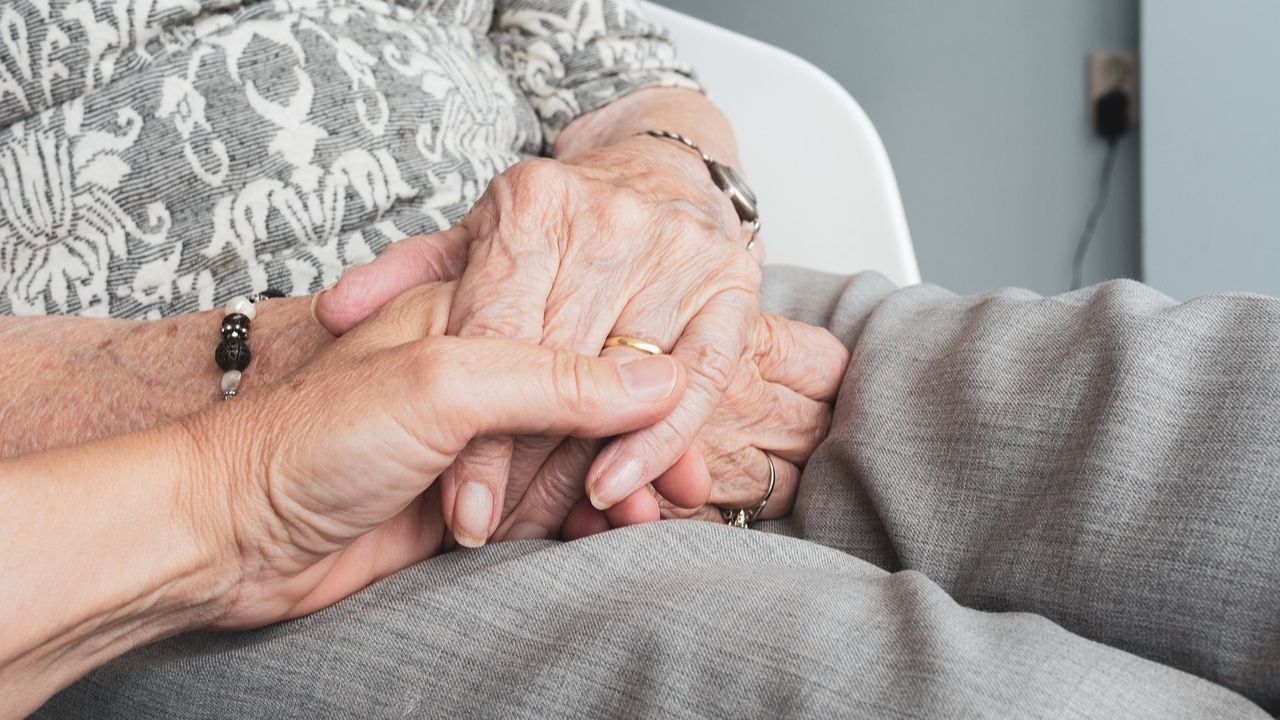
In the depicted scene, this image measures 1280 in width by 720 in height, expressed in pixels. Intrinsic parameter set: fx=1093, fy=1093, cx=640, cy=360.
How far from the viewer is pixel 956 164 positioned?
85.4 inches

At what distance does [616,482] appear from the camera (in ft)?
2.26

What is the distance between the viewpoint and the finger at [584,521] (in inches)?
28.8

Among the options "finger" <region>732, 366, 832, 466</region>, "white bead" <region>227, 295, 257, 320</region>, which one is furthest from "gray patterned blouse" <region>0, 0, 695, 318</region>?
"finger" <region>732, 366, 832, 466</region>

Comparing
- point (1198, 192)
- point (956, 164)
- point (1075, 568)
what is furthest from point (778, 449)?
point (956, 164)

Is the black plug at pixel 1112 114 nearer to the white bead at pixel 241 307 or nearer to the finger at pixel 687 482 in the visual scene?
the finger at pixel 687 482

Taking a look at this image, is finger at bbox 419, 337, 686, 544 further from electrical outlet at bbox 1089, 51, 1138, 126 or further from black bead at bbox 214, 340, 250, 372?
electrical outlet at bbox 1089, 51, 1138, 126

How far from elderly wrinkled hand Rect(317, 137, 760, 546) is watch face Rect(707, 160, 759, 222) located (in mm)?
148

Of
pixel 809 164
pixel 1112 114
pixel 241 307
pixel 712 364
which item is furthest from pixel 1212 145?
pixel 241 307

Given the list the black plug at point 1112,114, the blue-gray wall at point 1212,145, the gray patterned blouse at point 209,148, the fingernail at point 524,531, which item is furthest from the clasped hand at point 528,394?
the black plug at point 1112,114

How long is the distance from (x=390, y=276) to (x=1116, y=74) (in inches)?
65.2

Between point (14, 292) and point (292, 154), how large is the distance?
0.23 m

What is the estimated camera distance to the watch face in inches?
39.0

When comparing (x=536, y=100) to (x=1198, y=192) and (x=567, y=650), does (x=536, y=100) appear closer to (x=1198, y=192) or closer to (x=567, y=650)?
(x=567, y=650)

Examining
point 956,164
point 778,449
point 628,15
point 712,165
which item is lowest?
point 956,164
